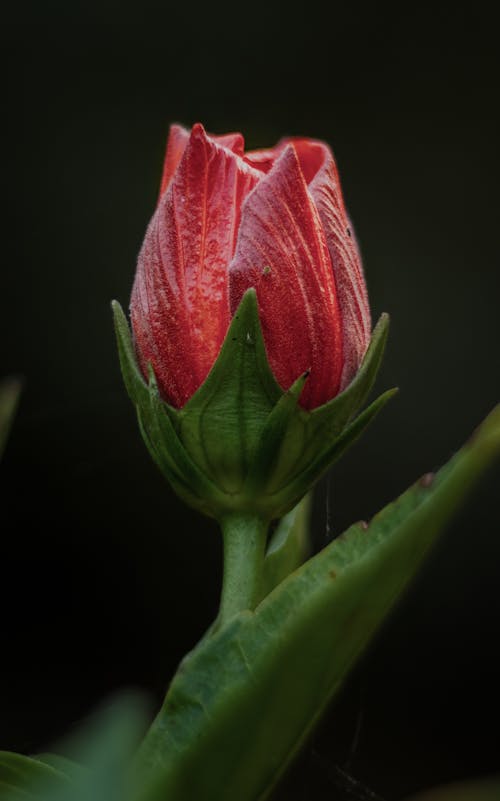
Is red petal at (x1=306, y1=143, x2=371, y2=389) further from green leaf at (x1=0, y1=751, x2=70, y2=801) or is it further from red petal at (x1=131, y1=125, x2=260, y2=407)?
green leaf at (x1=0, y1=751, x2=70, y2=801)

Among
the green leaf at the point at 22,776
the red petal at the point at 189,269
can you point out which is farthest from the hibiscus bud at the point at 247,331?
the green leaf at the point at 22,776

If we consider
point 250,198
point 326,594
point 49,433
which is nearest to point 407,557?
point 326,594

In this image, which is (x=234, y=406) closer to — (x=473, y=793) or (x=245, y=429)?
(x=245, y=429)

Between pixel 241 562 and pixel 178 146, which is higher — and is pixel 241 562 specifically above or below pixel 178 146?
below

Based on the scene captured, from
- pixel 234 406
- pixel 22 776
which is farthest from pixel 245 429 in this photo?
pixel 22 776

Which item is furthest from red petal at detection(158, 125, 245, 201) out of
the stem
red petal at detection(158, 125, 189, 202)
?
the stem

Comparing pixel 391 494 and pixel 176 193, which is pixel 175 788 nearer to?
pixel 176 193

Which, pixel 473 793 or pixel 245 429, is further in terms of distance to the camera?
pixel 245 429
